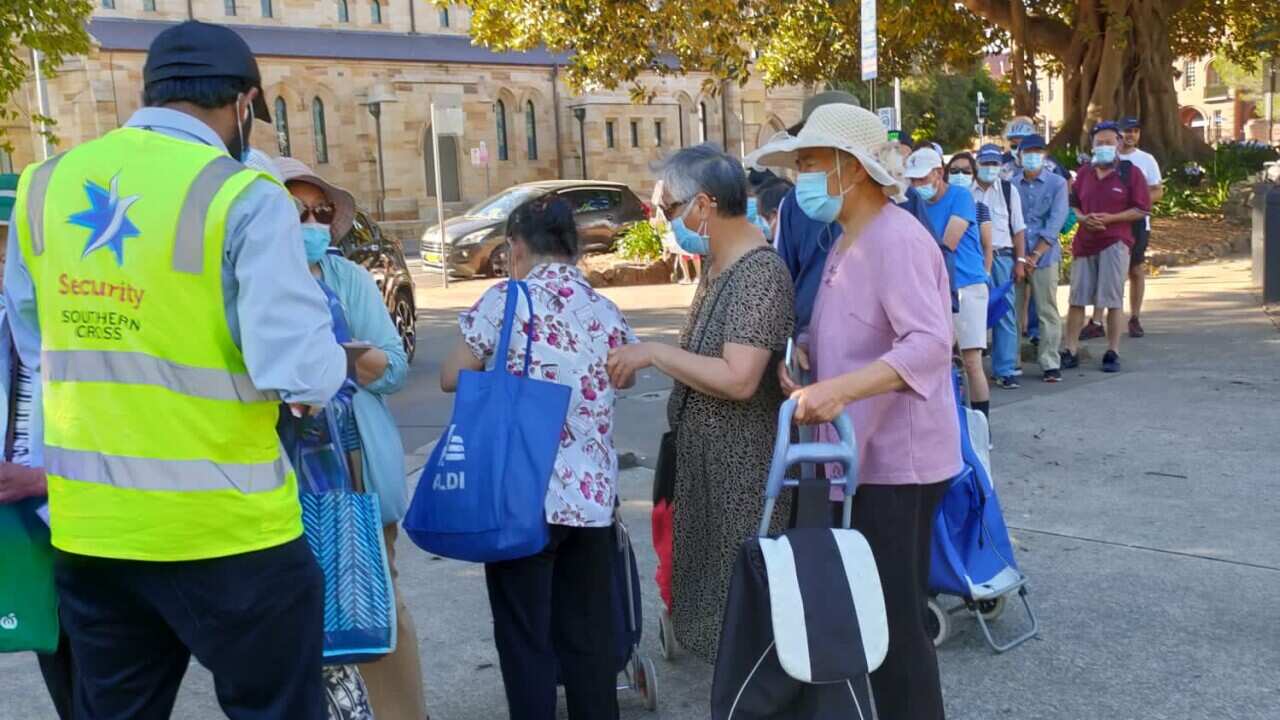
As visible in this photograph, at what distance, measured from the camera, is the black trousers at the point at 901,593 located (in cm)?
319

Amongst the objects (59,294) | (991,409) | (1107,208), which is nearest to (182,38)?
(59,294)

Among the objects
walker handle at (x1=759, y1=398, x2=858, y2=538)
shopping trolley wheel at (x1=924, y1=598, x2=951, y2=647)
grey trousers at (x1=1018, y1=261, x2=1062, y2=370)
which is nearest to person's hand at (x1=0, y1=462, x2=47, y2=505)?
walker handle at (x1=759, y1=398, x2=858, y2=538)

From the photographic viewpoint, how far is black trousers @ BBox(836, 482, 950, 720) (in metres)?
3.19

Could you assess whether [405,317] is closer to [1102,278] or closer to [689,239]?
[1102,278]

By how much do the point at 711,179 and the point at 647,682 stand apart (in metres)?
1.70

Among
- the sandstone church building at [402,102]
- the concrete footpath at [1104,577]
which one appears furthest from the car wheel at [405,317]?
the sandstone church building at [402,102]

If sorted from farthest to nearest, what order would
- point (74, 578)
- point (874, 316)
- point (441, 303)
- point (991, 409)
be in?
point (441, 303) → point (991, 409) → point (874, 316) → point (74, 578)

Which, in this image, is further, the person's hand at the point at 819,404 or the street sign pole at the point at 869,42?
the street sign pole at the point at 869,42

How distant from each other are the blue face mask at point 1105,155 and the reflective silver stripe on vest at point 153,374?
29.0 feet

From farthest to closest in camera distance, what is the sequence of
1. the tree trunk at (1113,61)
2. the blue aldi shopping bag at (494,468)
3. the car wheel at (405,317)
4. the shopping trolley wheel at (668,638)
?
the tree trunk at (1113,61), the car wheel at (405,317), the shopping trolley wheel at (668,638), the blue aldi shopping bag at (494,468)

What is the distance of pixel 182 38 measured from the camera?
246 cm

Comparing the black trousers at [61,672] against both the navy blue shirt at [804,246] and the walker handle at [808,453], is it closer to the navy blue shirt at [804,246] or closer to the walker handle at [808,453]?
the walker handle at [808,453]

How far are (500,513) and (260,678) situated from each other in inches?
37.3

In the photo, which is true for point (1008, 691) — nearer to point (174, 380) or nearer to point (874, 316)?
point (874, 316)
